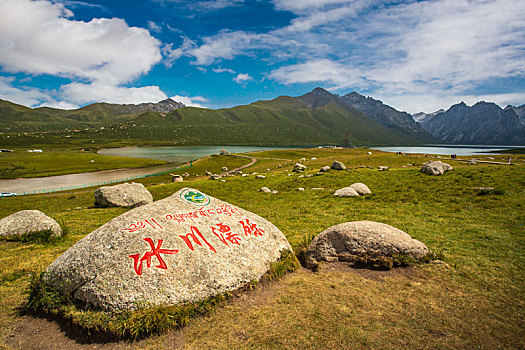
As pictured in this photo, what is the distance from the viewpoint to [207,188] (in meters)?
37.3

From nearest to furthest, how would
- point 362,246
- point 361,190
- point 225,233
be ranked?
point 225,233 → point 362,246 → point 361,190

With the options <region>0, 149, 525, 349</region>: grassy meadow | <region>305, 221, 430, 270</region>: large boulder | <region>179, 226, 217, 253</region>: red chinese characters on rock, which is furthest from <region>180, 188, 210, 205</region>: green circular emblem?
<region>305, 221, 430, 270</region>: large boulder

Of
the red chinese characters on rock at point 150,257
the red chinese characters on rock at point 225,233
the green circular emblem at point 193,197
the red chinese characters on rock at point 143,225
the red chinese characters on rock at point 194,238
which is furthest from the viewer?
the green circular emblem at point 193,197

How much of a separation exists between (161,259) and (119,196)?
23013 mm

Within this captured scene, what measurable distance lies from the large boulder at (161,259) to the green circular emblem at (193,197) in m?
0.55

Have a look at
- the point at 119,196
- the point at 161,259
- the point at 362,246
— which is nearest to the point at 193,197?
the point at 161,259

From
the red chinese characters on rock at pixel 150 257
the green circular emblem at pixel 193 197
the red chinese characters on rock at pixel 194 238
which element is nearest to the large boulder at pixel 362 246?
the red chinese characters on rock at pixel 194 238

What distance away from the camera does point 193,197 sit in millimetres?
11188

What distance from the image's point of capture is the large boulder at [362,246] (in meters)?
10.1

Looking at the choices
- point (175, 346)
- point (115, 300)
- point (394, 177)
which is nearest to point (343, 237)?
point (175, 346)

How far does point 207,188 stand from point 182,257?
98.3 ft

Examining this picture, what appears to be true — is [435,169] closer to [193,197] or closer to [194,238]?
[193,197]

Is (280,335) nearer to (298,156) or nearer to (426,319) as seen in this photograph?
(426,319)

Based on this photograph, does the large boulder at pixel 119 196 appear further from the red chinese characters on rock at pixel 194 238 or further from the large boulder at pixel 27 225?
the red chinese characters on rock at pixel 194 238
